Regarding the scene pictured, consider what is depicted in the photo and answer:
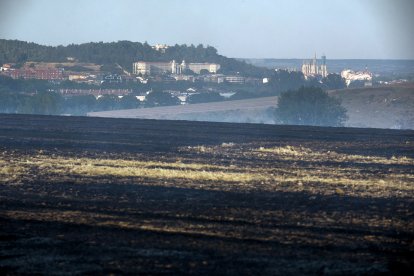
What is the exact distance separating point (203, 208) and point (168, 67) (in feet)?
303

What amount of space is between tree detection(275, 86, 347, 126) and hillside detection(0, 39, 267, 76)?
43.7m

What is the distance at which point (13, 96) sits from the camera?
68000 mm

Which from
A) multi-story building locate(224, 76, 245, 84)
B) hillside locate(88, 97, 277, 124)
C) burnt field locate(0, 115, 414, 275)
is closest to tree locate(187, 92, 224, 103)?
hillside locate(88, 97, 277, 124)

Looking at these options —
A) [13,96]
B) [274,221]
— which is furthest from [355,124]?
[274,221]

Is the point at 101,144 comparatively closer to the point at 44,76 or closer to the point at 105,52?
the point at 44,76

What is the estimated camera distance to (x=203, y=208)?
47.4ft

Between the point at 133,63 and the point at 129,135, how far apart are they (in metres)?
71.9

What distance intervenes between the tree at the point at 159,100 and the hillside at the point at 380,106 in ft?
39.9

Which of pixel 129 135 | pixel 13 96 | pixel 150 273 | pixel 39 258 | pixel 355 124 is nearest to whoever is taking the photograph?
pixel 150 273

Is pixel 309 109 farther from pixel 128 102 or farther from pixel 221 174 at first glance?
pixel 221 174

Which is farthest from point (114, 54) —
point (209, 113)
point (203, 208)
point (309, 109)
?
point (203, 208)

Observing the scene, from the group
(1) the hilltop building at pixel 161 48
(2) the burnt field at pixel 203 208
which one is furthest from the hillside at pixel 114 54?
(2) the burnt field at pixel 203 208

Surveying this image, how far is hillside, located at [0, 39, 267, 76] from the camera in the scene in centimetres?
10144

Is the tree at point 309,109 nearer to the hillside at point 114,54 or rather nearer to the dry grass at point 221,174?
the dry grass at point 221,174
